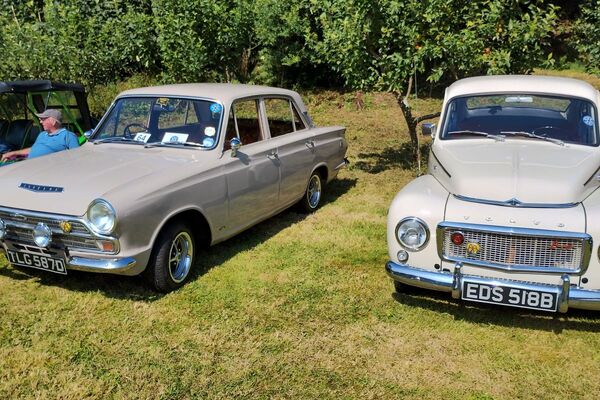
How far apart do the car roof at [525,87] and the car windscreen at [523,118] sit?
5 cm

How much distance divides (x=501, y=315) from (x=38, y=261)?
3640 millimetres

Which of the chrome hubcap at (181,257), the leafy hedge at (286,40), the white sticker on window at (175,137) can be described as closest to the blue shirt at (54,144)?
the white sticker on window at (175,137)

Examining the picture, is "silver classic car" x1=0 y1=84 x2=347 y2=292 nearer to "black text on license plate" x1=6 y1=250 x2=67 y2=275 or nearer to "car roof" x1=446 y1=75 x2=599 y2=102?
"black text on license plate" x1=6 y1=250 x2=67 y2=275

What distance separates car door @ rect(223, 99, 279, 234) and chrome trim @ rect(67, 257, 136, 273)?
4.10ft

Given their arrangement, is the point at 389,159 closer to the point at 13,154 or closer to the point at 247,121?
the point at 247,121

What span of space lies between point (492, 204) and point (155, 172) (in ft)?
8.73

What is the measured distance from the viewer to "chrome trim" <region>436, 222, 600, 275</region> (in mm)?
3588

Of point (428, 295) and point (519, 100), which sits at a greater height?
point (519, 100)

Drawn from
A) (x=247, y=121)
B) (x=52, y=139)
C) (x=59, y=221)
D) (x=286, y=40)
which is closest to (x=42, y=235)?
(x=59, y=221)

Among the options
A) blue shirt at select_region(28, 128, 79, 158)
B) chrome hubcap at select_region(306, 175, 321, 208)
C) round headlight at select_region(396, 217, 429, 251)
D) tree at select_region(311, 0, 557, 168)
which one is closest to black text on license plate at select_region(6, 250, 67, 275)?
blue shirt at select_region(28, 128, 79, 158)

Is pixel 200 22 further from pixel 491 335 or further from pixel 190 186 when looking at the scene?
pixel 491 335

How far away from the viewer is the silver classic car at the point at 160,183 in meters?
4.09

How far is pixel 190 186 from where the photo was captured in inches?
181

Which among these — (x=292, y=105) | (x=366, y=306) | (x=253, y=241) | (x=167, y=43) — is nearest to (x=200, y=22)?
(x=167, y=43)
